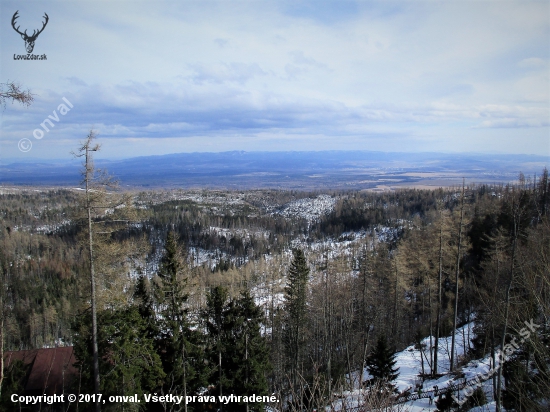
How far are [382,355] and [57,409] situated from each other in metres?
17.2

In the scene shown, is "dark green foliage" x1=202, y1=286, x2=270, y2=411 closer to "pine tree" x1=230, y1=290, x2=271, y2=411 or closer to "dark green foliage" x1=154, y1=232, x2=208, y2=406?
"pine tree" x1=230, y1=290, x2=271, y2=411

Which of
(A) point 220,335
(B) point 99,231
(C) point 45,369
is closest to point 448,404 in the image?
(A) point 220,335

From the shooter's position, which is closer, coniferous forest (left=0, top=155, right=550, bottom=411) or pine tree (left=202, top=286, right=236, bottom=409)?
coniferous forest (left=0, top=155, right=550, bottom=411)

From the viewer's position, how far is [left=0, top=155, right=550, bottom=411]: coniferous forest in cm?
943

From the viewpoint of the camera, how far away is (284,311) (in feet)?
92.0

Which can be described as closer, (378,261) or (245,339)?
(245,339)

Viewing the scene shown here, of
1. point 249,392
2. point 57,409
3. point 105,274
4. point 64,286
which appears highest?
point 105,274

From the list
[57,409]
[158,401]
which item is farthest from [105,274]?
[57,409]

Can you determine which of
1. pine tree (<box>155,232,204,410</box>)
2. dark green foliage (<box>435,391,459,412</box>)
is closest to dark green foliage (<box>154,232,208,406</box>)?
pine tree (<box>155,232,204,410</box>)

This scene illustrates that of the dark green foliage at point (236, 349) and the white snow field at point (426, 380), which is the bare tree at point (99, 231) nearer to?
the dark green foliage at point (236, 349)

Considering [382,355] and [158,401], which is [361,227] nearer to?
[382,355]

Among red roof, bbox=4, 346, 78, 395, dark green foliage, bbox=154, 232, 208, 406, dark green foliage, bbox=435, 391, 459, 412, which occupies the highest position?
dark green foliage, bbox=154, 232, 208, 406

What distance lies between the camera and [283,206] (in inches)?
5059

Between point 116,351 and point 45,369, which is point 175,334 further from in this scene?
point 45,369
